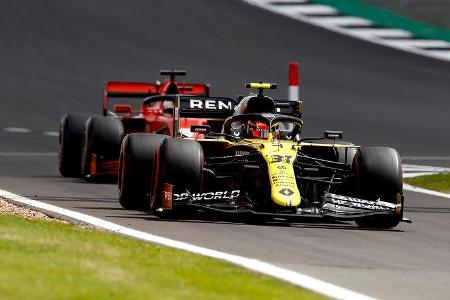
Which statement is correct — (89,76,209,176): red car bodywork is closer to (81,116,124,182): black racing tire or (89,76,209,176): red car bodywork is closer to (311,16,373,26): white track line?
(81,116,124,182): black racing tire

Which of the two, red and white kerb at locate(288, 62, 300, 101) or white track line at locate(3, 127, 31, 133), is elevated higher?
red and white kerb at locate(288, 62, 300, 101)

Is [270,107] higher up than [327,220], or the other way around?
[270,107]

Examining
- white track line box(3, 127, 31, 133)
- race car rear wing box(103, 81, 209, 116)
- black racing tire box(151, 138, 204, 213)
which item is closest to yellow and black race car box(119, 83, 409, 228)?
black racing tire box(151, 138, 204, 213)

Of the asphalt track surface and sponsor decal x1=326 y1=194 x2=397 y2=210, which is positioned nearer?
sponsor decal x1=326 y1=194 x2=397 y2=210

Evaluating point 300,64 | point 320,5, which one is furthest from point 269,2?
point 300,64

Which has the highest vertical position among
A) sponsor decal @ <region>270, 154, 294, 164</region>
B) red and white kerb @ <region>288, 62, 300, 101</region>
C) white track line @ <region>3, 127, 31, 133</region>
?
red and white kerb @ <region>288, 62, 300, 101</region>

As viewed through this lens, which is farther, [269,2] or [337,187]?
[269,2]

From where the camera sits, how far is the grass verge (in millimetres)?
32938

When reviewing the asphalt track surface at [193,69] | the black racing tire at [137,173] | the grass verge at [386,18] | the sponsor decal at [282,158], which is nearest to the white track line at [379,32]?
the grass verge at [386,18]

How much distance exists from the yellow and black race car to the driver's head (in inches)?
5.6

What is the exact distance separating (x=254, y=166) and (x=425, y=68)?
1856 cm

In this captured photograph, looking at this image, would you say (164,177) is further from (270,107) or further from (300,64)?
(300,64)

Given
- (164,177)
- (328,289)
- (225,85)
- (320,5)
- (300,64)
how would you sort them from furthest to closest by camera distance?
(320,5) → (300,64) → (225,85) → (164,177) → (328,289)

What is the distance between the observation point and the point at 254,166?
14.0m
